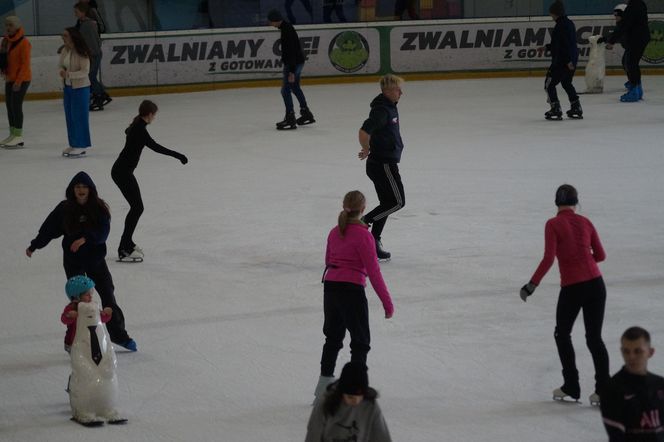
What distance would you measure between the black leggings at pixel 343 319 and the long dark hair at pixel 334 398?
1.89 metres

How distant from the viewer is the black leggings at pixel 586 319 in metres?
6.12

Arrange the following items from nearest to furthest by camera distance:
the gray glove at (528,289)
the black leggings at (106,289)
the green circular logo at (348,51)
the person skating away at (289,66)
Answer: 1. the gray glove at (528,289)
2. the black leggings at (106,289)
3. the person skating away at (289,66)
4. the green circular logo at (348,51)

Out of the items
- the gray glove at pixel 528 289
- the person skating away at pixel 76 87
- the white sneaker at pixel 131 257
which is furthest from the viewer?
the person skating away at pixel 76 87

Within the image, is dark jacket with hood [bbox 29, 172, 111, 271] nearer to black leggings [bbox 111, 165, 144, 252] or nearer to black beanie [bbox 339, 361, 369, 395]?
black leggings [bbox 111, 165, 144, 252]

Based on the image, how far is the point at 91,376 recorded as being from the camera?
6.19 m

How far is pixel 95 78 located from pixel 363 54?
557 cm

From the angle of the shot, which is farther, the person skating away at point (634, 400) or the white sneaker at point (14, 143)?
the white sneaker at point (14, 143)

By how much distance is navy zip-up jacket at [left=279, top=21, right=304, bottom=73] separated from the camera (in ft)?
54.3

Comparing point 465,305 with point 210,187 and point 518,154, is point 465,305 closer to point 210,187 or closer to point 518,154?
point 210,187

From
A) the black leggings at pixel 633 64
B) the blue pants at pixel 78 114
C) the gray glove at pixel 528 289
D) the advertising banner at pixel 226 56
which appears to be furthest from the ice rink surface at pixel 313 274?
the advertising banner at pixel 226 56

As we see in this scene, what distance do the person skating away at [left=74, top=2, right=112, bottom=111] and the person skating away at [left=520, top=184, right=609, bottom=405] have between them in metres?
12.1

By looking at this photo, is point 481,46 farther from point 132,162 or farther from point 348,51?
point 132,162

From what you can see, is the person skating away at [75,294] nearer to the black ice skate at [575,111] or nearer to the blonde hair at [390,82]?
the blonde hair at [390,82]

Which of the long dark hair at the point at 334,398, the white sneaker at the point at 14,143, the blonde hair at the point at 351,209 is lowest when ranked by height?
the white sneaker at the point at 14,143
